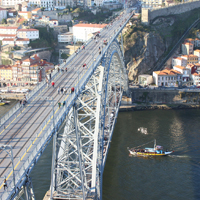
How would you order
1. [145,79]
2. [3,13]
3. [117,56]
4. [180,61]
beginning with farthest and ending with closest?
[3,13]
[180,61]
[145,79]
[117,56]

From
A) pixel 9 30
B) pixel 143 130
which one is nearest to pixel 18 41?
pixel 9 30

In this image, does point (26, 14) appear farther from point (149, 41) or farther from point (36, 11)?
point (149, 41)

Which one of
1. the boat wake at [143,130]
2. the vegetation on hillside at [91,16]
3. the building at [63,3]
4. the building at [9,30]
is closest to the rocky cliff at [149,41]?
the vegetation on hillside at [91,16]

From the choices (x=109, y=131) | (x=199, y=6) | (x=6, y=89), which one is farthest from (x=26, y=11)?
(x=109, y=131)

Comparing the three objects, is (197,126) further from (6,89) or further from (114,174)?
(6,89)

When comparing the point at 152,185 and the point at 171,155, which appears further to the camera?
the point at 171,155
